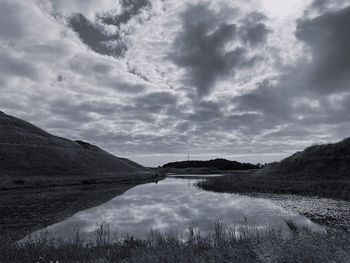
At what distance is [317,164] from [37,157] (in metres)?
85.1

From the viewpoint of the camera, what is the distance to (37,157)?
91.4 m

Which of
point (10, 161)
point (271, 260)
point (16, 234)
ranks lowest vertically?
point (16, 234)

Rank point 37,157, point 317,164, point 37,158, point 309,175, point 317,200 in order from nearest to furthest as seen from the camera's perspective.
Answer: point 317,200 < point 309,175 < point 317,164 < point 37,158 < point 37,157

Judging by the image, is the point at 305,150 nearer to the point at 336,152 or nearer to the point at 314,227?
the point at 336,152

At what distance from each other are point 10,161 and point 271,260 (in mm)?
88855

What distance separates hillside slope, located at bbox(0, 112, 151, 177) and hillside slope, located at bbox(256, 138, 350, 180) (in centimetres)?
6341

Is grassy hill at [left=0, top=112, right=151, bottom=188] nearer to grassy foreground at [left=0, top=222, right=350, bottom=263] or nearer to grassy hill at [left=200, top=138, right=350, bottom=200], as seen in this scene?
grassy hill at [left=200, top=138, right=350, bottom=200]

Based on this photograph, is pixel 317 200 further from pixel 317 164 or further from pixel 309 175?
pixel 317 164

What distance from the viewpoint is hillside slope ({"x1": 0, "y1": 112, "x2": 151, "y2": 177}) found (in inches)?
3145

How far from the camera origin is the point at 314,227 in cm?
2014

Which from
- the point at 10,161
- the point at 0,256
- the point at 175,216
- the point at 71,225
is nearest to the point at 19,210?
the point at 71,225

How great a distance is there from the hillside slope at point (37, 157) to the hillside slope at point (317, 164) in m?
63.4

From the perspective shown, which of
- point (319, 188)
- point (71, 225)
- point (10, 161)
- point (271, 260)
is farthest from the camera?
point (10, 161)

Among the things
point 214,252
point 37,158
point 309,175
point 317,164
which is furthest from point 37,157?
point 214,252
